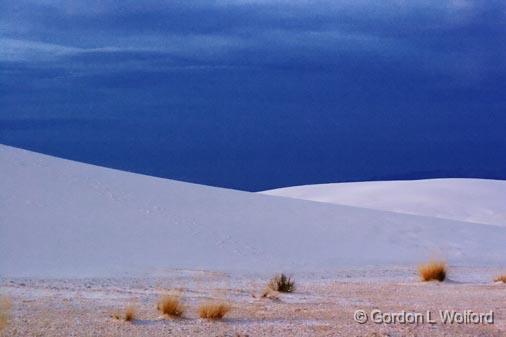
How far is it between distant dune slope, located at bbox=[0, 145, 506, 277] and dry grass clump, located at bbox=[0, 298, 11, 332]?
5790 mm

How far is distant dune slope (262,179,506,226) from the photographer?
1645 inches

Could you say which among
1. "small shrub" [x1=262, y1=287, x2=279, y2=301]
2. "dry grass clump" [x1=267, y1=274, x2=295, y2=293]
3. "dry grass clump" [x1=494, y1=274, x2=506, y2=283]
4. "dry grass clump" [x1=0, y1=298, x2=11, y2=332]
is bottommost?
"dry grass clump" [x1=0, y1=298, x2=11, y2=332]

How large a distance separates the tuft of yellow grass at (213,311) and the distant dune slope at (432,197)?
28780 millimetres

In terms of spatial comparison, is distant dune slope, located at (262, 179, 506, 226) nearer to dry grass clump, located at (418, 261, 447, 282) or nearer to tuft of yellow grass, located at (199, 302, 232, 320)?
dry grass clump, located at (418, 261, 447, 282)

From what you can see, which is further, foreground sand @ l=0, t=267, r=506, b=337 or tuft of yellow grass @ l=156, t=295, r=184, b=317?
tuft of yellow grass @ l=156, t=295, r=184, b=317

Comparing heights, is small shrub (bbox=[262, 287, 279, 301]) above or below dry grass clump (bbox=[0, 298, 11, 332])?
above

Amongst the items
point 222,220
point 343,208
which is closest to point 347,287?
point 222,220

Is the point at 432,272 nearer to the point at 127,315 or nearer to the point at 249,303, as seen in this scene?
the point at 249,303

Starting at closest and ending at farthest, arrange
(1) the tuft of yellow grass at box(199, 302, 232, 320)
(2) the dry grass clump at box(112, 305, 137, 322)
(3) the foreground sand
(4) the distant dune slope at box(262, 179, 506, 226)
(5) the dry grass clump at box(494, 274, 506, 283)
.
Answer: (3) the foreground sand < (2) the dry grass clump at box(112, 305, 137, 322) < (1) the tuft of yellow grass at box(199, 302, 232, 320) < (5) the dry grass clump at box(494, 274, 506, 283) < (4) the distant dune slope at box(262, 179, 506, 226)

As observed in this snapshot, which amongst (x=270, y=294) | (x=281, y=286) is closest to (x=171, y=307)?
(x=270, y=294)

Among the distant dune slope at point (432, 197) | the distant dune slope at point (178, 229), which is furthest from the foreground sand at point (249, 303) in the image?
the distant dune slope at point (432, 197)

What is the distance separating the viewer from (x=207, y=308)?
1264 cm

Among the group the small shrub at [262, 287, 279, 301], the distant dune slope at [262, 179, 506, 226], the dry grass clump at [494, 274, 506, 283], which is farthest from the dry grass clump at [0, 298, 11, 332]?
the distant dune slope at [262, 179, 506, 226]

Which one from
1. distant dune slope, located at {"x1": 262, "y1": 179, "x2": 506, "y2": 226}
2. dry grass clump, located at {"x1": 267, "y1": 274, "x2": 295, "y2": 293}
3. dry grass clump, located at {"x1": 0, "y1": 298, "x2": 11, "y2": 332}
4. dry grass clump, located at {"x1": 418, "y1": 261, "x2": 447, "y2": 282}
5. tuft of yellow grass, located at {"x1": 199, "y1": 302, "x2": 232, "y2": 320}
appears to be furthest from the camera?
distant dune slope, located at {"x1": 262, "y1": 179, "x2": 506, "y2": 226}
